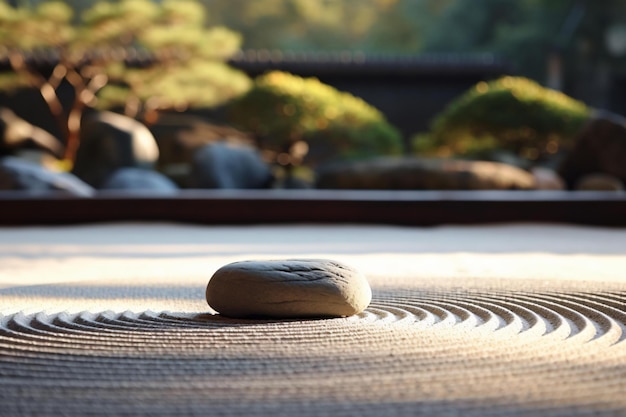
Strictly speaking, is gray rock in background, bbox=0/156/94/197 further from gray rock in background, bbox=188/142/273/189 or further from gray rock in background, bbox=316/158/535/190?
gray rock in background, bbox=316/158/535/190

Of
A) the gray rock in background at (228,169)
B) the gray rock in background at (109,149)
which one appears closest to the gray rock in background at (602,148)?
the gray rock in background at (228,169)

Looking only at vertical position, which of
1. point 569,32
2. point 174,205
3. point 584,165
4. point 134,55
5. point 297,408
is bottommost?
point 297,408

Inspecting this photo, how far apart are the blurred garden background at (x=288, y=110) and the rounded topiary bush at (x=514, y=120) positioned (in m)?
0.02

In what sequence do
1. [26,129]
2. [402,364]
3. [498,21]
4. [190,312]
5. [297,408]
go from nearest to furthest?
[297,408] < [402,364] < [190,312] < [26,129] < [498,21]

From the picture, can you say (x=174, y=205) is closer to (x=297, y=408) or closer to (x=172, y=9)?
(x=297, y=408)

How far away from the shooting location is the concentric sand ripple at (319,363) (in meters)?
1.10

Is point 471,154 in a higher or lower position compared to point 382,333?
higher

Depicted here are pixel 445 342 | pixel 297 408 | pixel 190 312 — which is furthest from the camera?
pixel 190 312

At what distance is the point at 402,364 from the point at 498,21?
1554cm

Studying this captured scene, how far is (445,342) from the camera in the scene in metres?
1.44

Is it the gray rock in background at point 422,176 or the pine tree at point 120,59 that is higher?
the pine tree at point 120,59

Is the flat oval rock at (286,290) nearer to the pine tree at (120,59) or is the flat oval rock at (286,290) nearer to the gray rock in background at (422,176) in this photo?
the gray rock in background at (422,176)

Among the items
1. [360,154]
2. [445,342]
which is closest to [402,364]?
[445,342]

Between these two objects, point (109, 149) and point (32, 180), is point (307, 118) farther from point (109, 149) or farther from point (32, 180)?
point (32, 180)
